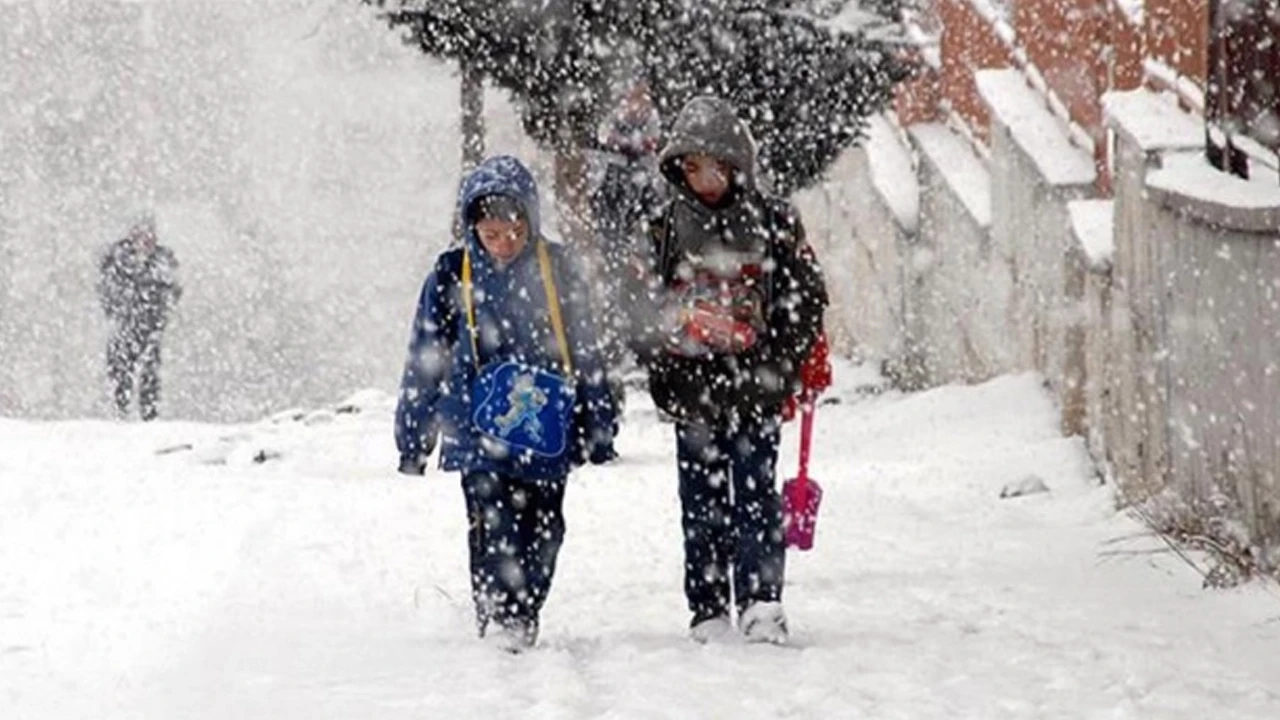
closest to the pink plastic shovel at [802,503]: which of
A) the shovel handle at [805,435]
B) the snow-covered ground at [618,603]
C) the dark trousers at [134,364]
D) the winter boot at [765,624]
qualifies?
the shovel handle at [805,435]

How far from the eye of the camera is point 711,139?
20.6 ft

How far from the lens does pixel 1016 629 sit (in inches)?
260

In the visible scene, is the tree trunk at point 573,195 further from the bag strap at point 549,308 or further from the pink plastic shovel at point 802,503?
the bag strap at point 549,308

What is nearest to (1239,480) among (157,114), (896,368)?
(896,368)

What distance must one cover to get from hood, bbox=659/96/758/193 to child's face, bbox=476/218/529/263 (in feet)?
1.42

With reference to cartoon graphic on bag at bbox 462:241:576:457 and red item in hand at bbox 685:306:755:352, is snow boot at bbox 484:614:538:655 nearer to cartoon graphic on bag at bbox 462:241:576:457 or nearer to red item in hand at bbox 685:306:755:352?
cartoon graphic on bag at bbox 462:241:576:457

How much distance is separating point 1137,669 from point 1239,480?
1565mm

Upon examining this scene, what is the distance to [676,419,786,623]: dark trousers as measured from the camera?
21.0 ft

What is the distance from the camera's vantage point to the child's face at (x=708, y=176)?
6379 mm

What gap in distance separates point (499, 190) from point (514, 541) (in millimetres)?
963

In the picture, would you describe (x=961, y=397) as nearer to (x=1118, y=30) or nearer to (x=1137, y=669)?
(x=1118, y=30)

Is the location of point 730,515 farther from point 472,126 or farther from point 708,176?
point 472,126

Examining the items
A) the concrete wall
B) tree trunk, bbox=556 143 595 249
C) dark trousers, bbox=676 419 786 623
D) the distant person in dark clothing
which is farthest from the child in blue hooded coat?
the distant person in dark clothing

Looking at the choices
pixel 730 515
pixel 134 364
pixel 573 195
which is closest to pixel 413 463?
pixel 730 515
